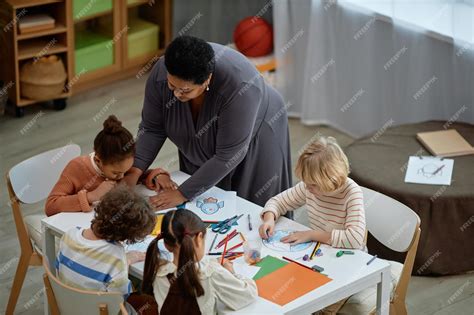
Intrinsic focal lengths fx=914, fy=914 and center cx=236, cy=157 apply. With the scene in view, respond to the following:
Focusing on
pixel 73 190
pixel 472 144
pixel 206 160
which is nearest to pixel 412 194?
pixel 472 144

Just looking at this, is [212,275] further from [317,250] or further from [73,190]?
[73,190]

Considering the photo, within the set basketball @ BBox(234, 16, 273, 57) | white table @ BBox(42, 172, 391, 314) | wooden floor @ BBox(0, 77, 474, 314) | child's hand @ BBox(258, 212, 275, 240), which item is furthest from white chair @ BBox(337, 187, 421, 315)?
basketball @ BBox(234, 16, 273, 57)

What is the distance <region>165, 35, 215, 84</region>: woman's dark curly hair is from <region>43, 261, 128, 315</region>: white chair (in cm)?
75

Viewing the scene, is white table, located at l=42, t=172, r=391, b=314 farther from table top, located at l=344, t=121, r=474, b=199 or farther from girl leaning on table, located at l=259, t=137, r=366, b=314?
table top, located at l=344, t=121, r=474, b=199

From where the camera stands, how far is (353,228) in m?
3.04

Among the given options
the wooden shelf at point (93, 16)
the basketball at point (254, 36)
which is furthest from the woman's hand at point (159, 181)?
the wooden shelf at point (93, 16)

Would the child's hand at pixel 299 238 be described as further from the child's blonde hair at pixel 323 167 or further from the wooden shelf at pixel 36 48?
the wooden shelf at pixel 36 48

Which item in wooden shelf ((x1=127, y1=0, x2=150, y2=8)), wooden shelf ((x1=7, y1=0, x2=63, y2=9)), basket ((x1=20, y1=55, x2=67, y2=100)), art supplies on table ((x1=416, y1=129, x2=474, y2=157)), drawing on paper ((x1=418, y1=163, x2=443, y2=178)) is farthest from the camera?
wooden shelf ((x1=127, y1=0, x2=150, y2=8))

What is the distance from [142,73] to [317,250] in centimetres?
339

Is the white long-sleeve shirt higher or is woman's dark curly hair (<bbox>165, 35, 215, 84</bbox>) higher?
woman's dark curly hair (<bbox>165, 35, 215, 84</bbox>)

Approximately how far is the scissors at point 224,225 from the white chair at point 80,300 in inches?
19.7

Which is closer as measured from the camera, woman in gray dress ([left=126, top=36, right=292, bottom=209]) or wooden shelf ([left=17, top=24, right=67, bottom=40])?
woman in gray dress ([left=126, top=36, right=292, bottom=209])

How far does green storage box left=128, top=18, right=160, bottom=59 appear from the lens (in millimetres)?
6000

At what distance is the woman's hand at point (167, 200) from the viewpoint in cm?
329
